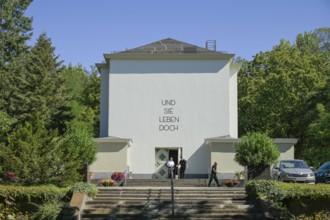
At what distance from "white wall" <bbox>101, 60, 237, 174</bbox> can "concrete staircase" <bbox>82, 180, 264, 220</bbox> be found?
15.3 metres

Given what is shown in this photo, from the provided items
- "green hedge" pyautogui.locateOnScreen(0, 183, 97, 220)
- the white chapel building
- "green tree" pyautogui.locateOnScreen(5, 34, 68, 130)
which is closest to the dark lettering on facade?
the white chapel building

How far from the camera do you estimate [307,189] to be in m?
21.0

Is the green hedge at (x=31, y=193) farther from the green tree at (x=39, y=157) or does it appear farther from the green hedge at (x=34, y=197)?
the green tree at (x=39, y=157)

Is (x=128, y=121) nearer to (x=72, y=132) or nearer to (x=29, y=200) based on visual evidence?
(x=72, y=132)

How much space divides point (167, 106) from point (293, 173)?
12.8 metres

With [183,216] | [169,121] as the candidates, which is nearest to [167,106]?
[169,121]

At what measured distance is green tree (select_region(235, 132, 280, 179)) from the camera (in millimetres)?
27922

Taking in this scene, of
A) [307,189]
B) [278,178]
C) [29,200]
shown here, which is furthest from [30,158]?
[278,178]

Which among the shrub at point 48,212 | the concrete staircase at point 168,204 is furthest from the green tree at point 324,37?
the shrub at point 48,212

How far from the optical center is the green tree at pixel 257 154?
27922mm

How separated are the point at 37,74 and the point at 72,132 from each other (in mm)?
21335

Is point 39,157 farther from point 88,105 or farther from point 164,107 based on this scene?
point 88,105

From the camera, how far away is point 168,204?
2166 cm

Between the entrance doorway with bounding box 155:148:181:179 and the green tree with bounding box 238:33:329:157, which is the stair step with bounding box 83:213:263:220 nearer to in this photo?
the entrance doorway with bounding box 155:148:181:179
